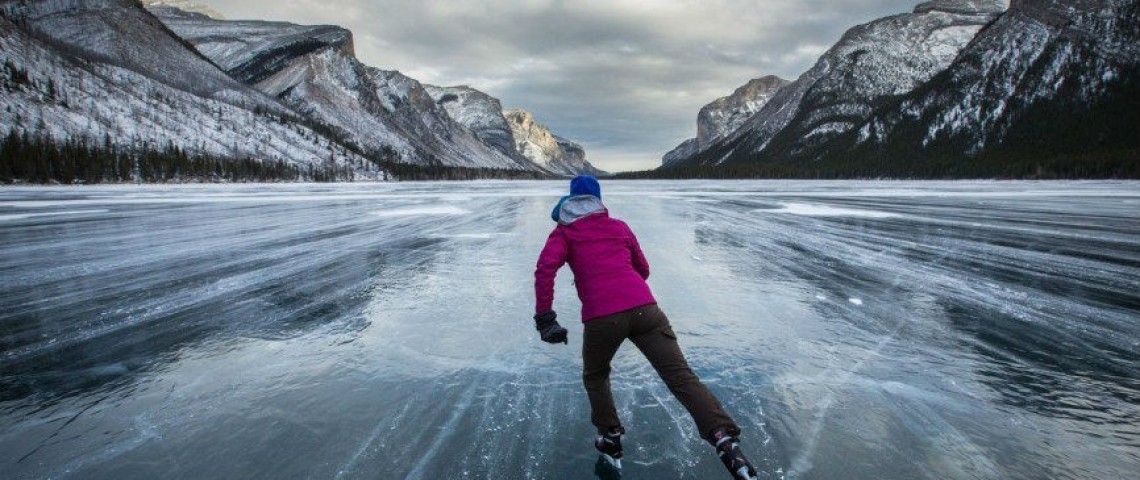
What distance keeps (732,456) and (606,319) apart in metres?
1.04

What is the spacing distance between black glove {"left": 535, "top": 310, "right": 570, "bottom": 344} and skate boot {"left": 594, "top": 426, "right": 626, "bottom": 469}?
625 mm

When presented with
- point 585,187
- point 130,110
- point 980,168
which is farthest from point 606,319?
point 130,110

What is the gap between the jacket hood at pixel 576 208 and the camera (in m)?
3.93

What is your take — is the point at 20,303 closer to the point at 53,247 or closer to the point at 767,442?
the point at 53,247

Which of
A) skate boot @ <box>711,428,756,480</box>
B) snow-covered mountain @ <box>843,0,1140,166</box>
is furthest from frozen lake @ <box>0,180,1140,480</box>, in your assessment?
snow-covered mountain @ <box>843,0,1140,166</box>

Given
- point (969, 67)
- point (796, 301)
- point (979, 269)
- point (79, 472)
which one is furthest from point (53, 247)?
point (969, 67)

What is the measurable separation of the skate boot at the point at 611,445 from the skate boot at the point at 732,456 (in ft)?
1.93

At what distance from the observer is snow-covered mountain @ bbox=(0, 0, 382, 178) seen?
404 ft

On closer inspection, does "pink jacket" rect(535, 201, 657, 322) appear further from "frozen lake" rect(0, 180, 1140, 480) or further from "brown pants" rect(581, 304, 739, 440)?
"frozen lake" rect(0, 180, 1140, 480)

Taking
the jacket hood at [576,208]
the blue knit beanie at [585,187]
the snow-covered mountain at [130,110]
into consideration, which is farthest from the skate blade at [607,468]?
the snow-covered mountain at [130,110]

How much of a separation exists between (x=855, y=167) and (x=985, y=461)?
195 m

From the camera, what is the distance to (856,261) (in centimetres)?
1041

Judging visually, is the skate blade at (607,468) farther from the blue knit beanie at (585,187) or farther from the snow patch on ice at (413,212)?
the snow patch on ice at (413,212)

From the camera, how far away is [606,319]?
11.9 ft
